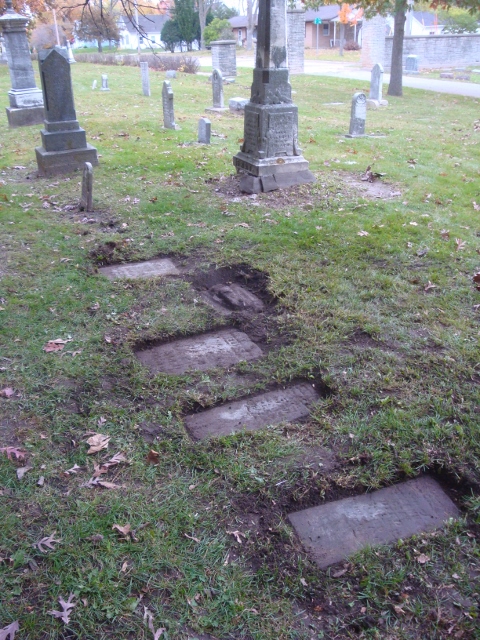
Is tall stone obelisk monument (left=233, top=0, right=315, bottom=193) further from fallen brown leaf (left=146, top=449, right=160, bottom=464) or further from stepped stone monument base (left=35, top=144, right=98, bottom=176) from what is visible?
fallen brown leaf (left=146, top=449, right=160, bottom=464)

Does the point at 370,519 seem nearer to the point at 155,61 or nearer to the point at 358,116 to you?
the point at 358,116

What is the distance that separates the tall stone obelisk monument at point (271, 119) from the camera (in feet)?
26.8

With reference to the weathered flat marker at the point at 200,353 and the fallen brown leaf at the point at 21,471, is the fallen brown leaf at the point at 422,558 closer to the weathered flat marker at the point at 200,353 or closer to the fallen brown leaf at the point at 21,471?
the weathered flat marker at the point at 200,353

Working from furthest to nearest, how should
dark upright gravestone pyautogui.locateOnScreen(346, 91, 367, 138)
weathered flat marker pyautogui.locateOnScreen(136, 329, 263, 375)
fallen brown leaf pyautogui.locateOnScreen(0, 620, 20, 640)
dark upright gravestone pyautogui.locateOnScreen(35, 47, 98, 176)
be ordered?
dark upright gravestone pyautogui.locateOnScreen(346, 91, 367, 138) → dark upright gravestone pyautogui.locateOnScreen(35, 47, 98, 176) → weathered flat marker pyautogui.locateOnScreen(136, 329, 263, 375) → fallen brown leaf pyautogui.locateOnScreen(0, 620, 20, 640)

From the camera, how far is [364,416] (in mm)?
3717

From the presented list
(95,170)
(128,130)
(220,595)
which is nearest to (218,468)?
(220,595)

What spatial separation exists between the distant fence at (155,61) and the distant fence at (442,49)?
607 inches

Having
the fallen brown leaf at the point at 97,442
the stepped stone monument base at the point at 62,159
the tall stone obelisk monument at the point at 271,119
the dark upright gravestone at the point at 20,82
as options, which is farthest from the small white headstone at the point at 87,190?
the dark upright gravestone at the point at 20,82

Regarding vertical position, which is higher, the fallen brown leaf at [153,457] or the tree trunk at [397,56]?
the tree trunk at [397,56]

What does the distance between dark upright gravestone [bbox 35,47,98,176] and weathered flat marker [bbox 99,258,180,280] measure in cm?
449

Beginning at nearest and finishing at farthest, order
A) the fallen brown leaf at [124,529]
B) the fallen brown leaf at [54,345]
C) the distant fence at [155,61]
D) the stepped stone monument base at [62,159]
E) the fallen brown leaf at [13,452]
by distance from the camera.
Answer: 1. the fallen brown leaf at [124,529]
2. the fallen brown leaf at [13,452]
3. the fallen brown leaf at [54,345]
4. the stepped stone monument base at [62,159]
5. the distant fence at [155,61]

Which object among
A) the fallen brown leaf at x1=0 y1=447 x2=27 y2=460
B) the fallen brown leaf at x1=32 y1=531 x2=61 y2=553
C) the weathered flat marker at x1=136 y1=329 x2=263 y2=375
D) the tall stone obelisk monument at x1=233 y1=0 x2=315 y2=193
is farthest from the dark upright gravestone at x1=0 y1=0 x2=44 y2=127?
the fallen brown leaf at x1=32 y1=531 x2=61 y2=553

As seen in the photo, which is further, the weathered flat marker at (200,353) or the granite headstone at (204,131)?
the granite headstone at (204,131)

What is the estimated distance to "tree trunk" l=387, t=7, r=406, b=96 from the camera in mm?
19609
